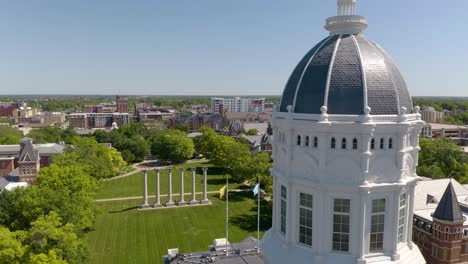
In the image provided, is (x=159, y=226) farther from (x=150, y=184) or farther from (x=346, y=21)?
(x=346, y=21)

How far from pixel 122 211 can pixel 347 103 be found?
206 ft

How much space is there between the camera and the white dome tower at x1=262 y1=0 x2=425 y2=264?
74.2 ft

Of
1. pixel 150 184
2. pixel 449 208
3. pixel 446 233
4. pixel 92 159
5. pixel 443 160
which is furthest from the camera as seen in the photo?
pixel 150 184

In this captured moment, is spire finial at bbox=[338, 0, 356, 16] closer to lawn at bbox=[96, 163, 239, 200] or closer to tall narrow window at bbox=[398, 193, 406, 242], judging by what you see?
tall narrow window at bbox=[398, 193, 406, 242]

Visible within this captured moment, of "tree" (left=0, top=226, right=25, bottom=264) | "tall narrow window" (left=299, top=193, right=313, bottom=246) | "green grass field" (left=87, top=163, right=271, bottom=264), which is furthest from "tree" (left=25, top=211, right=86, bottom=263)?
"tall narrow window" (left=299, top=193, right=313, bottom=246)

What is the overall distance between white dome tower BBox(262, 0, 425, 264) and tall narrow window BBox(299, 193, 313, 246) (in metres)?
0.07

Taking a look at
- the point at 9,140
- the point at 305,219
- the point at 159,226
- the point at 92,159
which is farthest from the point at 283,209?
the point at 9,140

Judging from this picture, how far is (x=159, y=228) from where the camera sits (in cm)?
6619

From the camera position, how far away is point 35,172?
88562 mm

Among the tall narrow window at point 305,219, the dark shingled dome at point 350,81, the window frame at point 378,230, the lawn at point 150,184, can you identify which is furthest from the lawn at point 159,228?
the dark shingled dome at point 350,81

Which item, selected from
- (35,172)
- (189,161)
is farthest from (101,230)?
(189,161)

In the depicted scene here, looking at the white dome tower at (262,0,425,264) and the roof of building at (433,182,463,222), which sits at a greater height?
the white dome tower at (262,0,425,264)

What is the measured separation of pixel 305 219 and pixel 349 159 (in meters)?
5.05

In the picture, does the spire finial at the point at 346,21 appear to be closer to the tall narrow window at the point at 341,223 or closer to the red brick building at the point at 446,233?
the tall narrow window at the point at 341,223
